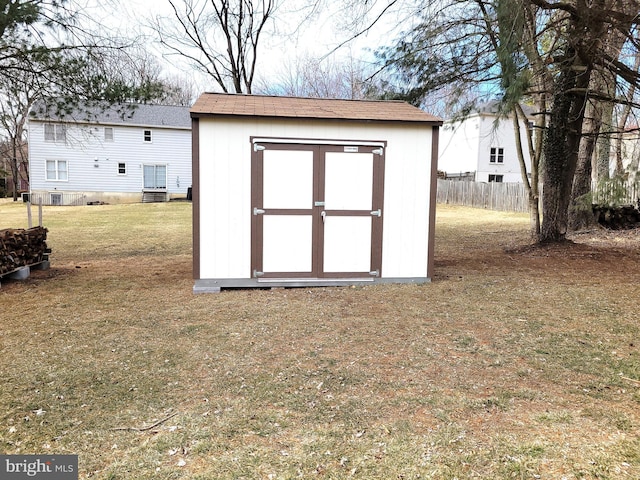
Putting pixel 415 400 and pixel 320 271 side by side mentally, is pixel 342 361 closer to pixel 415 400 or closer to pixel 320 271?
pixel 415 400

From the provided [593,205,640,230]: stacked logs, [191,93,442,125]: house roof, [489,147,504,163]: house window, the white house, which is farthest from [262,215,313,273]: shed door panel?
[489,147,504,163]: house window

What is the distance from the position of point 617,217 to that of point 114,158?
915 inches

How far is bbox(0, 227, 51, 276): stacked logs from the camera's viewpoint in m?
6.93

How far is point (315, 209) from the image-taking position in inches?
251

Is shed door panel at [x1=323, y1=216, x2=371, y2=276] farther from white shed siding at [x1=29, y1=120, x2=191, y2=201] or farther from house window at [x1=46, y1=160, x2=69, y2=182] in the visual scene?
house window at [x1=46, y1=160, x2=69, y2=182]

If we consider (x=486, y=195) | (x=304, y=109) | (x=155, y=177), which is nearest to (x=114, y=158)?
(x=155, y=177)

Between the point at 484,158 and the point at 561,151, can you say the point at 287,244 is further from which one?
the point at 484,158

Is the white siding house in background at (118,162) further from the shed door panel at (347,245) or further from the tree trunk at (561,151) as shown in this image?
the shed door panel at (347,245)

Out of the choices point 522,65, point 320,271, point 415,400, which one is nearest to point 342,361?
point 415,400

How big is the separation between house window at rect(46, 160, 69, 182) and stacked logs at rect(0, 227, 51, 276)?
64.2ft

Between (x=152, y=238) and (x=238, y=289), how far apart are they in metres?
6.75

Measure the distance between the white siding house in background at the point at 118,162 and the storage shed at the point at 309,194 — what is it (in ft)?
67.5
